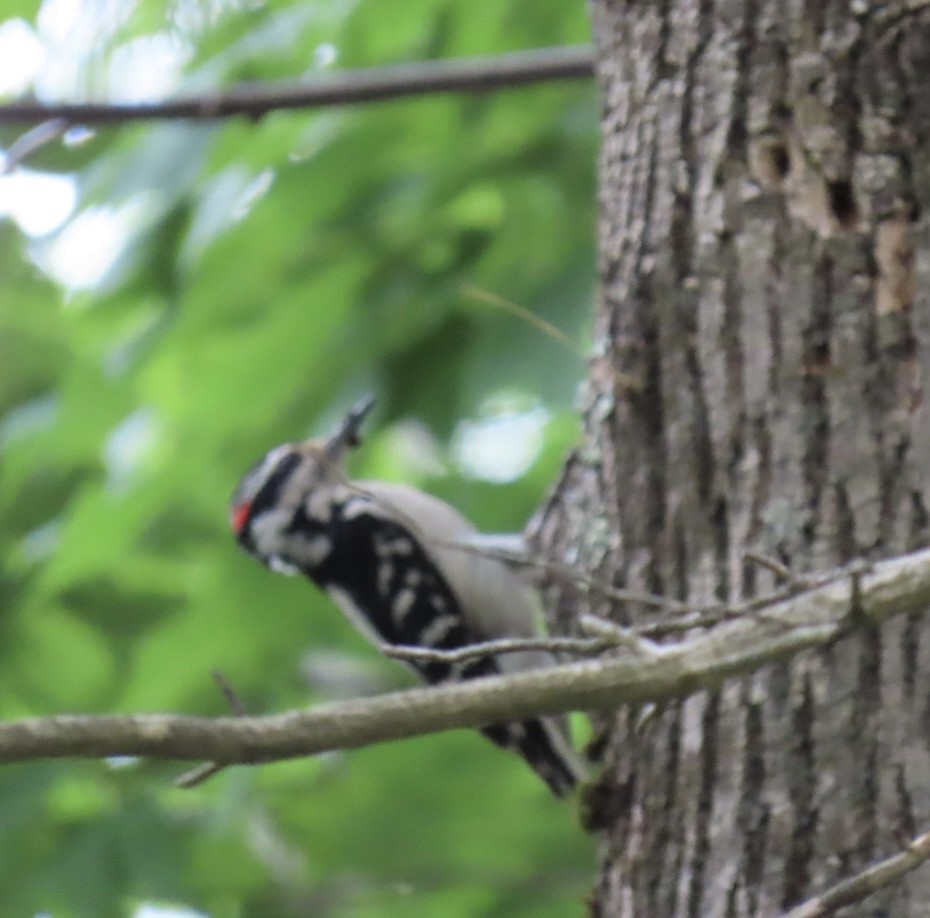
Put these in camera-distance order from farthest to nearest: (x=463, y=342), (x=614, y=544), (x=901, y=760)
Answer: (x=463, y=342)
(x=614, y=544)
(x=901, y=760)

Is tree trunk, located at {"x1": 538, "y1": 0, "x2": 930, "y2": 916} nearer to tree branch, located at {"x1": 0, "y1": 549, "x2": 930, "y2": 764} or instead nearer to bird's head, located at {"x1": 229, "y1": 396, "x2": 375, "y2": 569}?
tree branch, located at {"x1": 0, "y1": 549, "x2": 930, "y2": 764}

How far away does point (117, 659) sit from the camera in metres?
4.00

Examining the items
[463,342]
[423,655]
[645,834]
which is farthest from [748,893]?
[463,342]

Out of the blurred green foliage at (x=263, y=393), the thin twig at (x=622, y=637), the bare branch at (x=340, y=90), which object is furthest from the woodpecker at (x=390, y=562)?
the thin twig at (x=622, y=637)

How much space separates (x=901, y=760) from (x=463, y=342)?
153 cm

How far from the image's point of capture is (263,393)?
11.1ft

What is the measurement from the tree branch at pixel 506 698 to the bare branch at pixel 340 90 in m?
1.77

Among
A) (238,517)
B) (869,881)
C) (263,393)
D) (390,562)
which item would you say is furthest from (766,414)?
(390,562)

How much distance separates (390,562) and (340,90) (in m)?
1.88

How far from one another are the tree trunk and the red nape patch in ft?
5.38

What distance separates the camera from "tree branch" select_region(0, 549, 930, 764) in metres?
1.27

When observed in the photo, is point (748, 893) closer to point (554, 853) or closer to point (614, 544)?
point (614, 544)

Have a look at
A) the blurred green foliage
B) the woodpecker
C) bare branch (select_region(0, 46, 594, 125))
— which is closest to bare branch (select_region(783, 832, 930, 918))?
the blurred green foliage

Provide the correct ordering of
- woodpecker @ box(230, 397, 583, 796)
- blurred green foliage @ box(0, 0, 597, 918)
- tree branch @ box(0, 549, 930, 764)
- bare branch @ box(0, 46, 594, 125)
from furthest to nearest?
woodpecker @ box(230, 397, 583, 796)
blurred green foliage @ box(0, 0, 597, 918)
bare branch @ box(0, 46, 594, 125)
tree branch @ box(0, 549, 930, 764)
